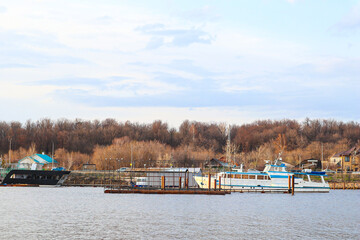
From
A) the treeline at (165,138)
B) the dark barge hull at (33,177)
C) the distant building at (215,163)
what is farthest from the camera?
the treeline at (165,138)

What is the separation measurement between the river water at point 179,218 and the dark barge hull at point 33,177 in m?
37.0

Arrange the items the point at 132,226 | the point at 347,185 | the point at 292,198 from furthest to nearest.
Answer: the point at 347,185, the point at 292,198, the point at 132,226

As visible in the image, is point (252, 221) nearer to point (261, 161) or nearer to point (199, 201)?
point (199, 201)

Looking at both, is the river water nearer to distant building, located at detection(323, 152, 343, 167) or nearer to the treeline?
distant building, located at detection(323, 152, 343, 167)

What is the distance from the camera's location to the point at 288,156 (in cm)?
15288

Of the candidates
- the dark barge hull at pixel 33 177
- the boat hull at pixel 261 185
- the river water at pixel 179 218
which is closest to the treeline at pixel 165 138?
the dark barge hull at pixel 33 177

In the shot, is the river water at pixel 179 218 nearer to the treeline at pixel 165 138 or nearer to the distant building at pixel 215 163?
the distant building at pixel 215 163

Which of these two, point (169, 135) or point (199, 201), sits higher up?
point (169, 135)

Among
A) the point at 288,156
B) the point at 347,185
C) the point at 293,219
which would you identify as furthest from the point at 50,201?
the point at 288,156

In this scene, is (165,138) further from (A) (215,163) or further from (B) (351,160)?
(B) (351,160)

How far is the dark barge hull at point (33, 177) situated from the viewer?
108m

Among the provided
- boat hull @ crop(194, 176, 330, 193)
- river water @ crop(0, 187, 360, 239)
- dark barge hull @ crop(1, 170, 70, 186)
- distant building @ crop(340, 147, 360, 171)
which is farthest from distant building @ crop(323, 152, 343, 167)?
dark barge hull @ crop(1, 170, 70, 186)

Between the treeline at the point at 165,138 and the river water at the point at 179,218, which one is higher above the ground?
the treeline at the point at 165,138

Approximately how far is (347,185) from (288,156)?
143 ft
